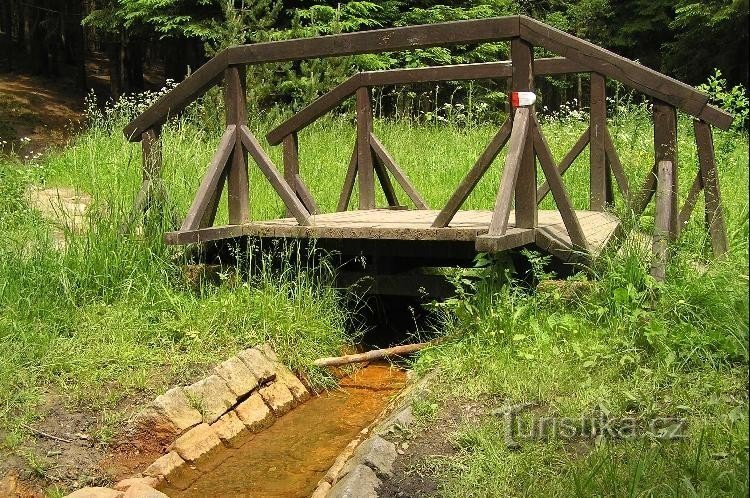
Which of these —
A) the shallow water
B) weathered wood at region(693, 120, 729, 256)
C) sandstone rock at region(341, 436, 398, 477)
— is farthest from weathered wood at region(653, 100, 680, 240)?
sandstone rock at region(341, 436, 398, 477)

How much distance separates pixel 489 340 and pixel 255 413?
1.45 metres

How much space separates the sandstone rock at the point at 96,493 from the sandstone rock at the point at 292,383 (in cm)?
155

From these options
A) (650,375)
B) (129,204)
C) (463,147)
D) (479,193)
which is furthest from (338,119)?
(650,375)

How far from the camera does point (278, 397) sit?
4961mm

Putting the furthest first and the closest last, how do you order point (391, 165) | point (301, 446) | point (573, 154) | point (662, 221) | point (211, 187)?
point (391, 165)
point (573, 154)
point (211, 187)
point (662, 221)
point (301, 446)

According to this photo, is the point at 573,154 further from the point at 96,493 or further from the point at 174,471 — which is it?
the point at 96,493

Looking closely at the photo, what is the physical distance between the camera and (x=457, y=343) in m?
4.74

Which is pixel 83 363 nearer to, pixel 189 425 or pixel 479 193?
pixel 189 425

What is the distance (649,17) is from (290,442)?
1390 centimetres

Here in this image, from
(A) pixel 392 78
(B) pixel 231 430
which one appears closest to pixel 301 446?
(B) pixel 231 430

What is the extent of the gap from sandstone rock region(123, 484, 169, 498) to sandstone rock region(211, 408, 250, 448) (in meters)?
0.85

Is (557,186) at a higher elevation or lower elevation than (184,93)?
lower

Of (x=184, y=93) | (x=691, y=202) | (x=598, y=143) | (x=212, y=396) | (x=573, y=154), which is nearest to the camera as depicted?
(x=212, y=396)

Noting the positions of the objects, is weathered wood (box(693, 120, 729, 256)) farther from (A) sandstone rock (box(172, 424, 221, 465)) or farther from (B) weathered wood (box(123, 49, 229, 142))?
(B) weathered wood (box(123, 49, 229, 142))
